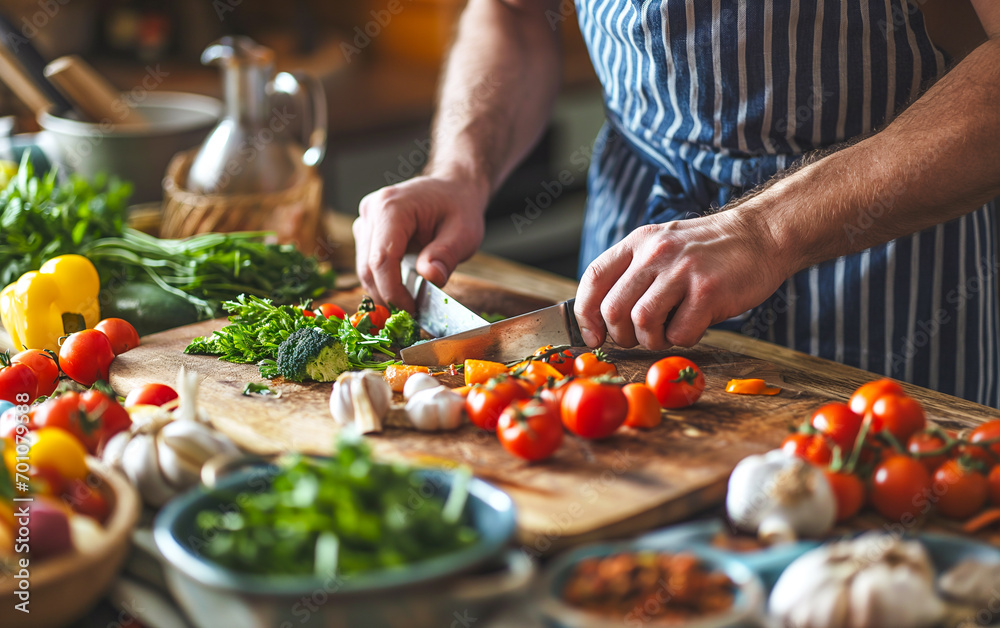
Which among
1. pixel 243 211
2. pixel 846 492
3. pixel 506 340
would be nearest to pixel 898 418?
pixel 846 492

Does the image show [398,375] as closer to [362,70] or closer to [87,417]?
[87,417]

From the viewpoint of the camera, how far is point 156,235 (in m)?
2.44

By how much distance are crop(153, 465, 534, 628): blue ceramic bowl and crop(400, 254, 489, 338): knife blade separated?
30.2 inches

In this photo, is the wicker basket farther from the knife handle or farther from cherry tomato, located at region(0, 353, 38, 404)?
the knife handle

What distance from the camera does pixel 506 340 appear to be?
5.02 feet

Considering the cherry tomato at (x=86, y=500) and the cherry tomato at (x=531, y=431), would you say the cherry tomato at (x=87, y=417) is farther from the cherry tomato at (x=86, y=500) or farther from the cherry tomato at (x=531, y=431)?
the cherry tomato at (x=531, y=431)

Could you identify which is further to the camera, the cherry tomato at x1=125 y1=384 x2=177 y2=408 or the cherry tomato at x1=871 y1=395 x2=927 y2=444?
the cherry tomato at x1=125 y1=384 x2=177 y2=408

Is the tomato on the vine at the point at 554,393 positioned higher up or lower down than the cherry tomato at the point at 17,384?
higher up

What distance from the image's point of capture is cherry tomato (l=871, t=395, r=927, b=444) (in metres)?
1.10

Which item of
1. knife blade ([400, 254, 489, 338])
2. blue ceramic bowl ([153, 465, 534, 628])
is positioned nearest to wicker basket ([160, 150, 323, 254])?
knife blade ([400, 254, 489, 338])

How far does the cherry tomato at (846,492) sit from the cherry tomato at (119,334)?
1.21 metres

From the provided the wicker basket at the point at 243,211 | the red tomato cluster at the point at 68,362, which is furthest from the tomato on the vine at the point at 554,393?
the wicker basket at the point at 243,211

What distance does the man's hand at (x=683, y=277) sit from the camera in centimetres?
138

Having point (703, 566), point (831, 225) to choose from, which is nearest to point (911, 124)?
point (831, 225)
